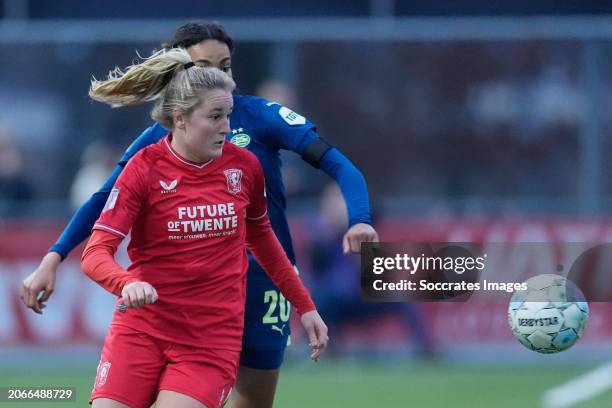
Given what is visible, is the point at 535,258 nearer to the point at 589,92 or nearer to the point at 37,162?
the point at 589,92

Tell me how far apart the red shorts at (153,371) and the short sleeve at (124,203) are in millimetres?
435

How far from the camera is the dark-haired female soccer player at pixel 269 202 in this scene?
17.2ft

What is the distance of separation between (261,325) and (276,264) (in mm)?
462

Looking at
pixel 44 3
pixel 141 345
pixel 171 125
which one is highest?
pixel 44 3

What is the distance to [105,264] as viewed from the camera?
475cm

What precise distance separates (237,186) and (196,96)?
1.35 ft

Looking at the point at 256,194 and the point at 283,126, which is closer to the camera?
the point at 256,194

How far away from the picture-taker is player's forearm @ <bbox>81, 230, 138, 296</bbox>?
467 centimetres

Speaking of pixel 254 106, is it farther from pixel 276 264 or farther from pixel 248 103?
pixel 276 264

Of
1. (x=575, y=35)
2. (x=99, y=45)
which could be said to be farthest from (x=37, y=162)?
(x=575, y=35)

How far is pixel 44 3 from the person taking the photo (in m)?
15.3

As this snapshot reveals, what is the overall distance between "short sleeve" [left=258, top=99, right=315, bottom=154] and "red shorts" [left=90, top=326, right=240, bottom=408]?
100 centimetres

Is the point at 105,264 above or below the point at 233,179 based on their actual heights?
below

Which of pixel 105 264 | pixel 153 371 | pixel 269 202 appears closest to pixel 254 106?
pixel 269 202
